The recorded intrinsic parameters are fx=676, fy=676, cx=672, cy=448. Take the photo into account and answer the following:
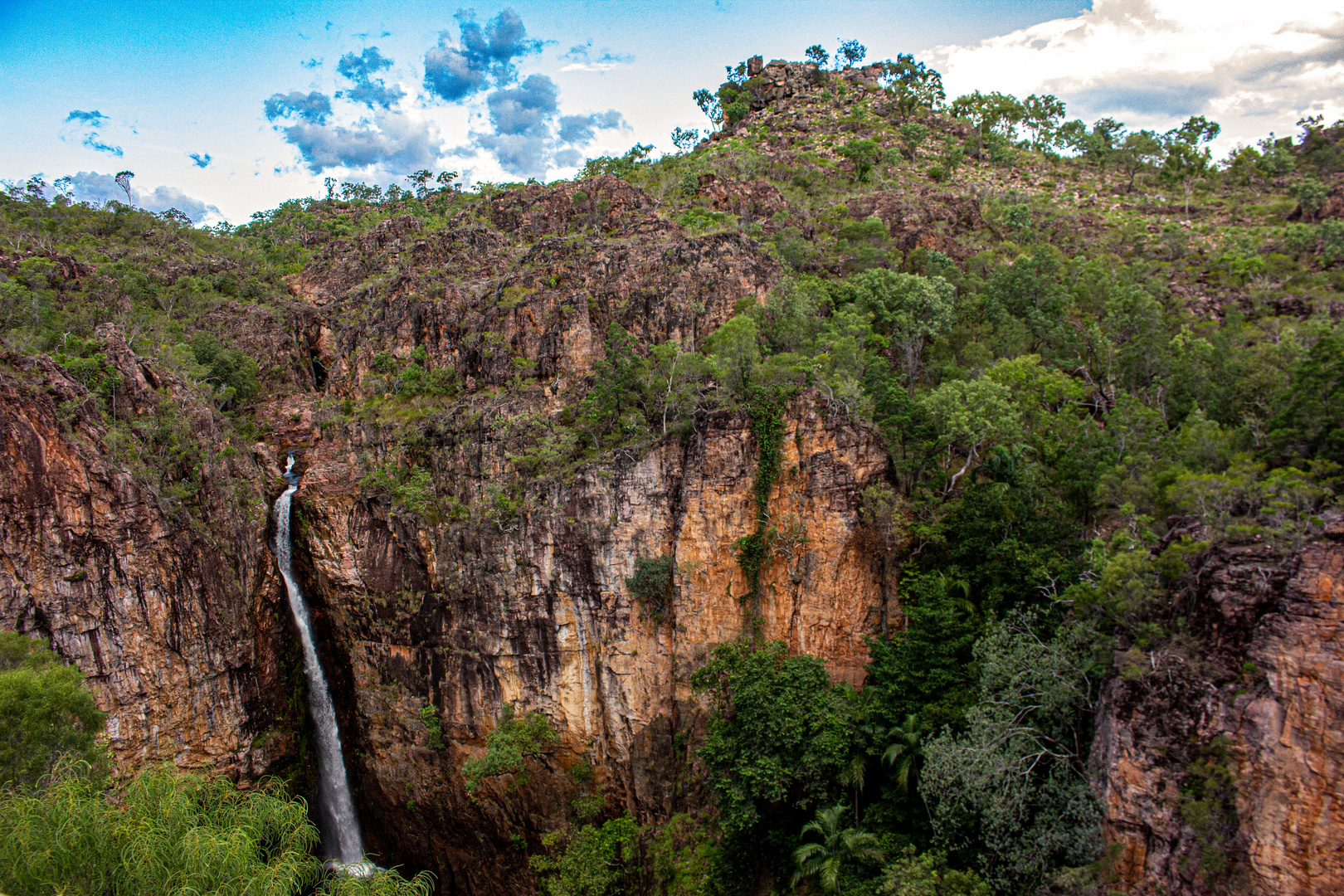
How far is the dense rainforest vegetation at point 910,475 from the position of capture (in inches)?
647

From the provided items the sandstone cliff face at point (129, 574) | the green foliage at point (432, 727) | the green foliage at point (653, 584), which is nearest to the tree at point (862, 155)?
the green foliage at point (653, 584)

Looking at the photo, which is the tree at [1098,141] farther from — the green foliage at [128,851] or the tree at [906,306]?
the green foliage at [128,851]

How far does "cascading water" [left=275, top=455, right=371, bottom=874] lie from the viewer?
31500 millimetres

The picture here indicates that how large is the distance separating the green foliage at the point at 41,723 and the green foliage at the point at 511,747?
12.4 metres

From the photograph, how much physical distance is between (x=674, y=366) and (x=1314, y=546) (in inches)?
850

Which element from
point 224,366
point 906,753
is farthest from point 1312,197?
point 224,366

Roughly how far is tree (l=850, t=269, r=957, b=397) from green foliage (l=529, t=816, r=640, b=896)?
82.7 ft

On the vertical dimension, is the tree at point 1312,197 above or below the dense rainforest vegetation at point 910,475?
above

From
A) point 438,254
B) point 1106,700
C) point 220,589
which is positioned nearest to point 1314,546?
point 1106,700

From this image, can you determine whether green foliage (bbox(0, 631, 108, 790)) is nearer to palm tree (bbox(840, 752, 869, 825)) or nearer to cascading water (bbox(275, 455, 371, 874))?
cascading water (bbox(275, 455, 371, 874))

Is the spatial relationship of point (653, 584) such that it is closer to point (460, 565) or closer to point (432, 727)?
point (460, 565)

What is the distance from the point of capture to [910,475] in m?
25.7

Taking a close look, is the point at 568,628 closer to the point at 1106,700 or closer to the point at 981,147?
the point at 1106,700

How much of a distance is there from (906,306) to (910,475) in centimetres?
1404
